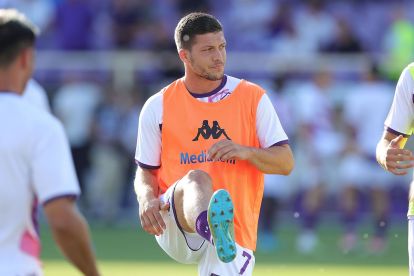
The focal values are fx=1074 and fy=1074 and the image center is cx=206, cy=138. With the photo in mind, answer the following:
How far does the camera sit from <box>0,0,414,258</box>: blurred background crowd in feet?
57.4

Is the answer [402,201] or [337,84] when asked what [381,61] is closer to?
[337,84]

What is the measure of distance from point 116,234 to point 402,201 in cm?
503

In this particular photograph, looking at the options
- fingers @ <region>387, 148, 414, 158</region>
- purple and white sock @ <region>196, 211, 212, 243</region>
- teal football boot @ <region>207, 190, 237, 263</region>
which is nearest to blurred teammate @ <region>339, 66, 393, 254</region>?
fingers @ <region>387, 148, 414, 158</region>

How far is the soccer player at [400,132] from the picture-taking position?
23.4 ft

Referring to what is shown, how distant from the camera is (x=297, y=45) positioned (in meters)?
19.9

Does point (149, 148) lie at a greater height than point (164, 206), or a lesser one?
greater

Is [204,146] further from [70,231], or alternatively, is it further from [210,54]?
[70,231]

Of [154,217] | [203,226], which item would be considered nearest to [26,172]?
[203,226]

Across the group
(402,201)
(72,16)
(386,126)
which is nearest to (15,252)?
(386,126)

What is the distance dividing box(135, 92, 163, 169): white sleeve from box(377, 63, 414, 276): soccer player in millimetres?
1588

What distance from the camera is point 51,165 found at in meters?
4.95

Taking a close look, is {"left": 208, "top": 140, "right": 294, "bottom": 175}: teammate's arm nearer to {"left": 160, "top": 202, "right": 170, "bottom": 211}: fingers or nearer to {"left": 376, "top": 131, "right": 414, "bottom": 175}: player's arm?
{"left": 160, "top": 202, "right": 170, "bottom": 211}: fingers

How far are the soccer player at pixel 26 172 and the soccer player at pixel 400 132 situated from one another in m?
2.74

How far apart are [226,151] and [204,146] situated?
0.45 m
